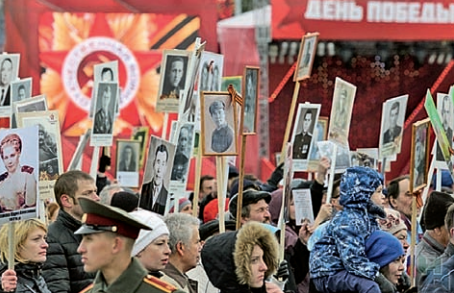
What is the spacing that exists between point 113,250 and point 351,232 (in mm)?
2376

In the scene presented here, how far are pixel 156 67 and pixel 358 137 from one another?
9.79 ft

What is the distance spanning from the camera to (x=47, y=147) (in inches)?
370

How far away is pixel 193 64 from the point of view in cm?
938

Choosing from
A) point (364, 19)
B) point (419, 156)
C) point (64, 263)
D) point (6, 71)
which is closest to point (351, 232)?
point (64, 263)

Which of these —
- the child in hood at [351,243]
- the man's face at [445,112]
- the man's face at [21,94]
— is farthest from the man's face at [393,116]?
the child in hood at [351,243]

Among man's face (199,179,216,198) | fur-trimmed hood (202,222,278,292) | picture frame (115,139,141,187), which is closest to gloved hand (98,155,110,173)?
picture frame (115,139,141,187)

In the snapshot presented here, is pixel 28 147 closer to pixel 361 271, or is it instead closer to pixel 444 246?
pixel 361 271

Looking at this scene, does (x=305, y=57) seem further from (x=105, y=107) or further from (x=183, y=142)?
(x=183, y=142)

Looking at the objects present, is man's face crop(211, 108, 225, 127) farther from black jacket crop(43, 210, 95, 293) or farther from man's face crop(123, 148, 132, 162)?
man's face crop(123, 148, 132, 162)

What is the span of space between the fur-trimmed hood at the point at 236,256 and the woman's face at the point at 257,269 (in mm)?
24

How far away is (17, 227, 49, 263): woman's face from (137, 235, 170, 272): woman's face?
1.12 m

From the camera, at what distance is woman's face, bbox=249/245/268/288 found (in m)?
6.12

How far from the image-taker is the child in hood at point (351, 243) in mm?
7246

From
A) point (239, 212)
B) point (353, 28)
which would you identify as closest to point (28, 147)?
point (239, 212)
